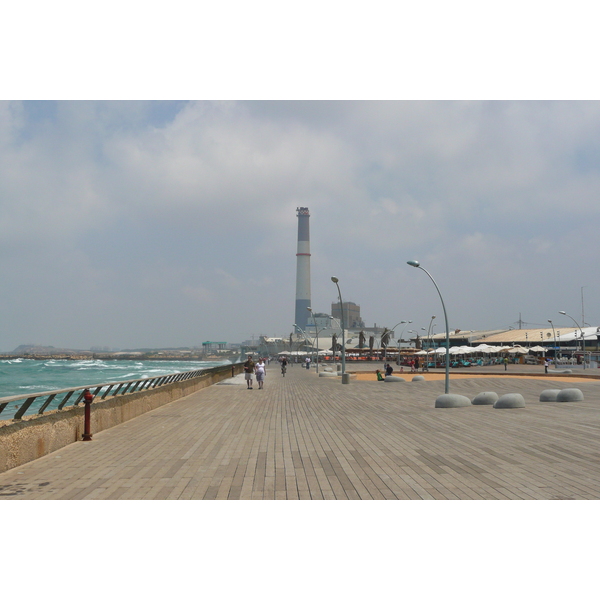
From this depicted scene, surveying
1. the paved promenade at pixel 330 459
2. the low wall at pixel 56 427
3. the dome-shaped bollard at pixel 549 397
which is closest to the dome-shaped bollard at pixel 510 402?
the paved promenade at pixel 330 459

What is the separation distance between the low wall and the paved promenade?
0.22 m

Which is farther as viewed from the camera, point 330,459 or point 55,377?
point 55,377

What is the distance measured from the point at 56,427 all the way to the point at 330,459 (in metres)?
5.07

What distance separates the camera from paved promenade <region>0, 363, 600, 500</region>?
292 inches

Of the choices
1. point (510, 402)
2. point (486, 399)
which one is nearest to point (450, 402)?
point (486, 399)

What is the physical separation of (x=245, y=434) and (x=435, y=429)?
445 centimetres

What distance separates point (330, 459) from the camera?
9664mm

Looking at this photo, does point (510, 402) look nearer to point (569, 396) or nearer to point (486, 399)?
point (486, 399)

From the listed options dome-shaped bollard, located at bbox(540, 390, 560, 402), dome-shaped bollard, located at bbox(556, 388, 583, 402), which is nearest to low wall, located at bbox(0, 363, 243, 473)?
dome-shaped bollard, located at bbox(540, 390, 560, 402)

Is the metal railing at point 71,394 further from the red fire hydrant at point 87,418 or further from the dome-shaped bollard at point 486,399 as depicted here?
the dome-shaped bollard at point 486,399

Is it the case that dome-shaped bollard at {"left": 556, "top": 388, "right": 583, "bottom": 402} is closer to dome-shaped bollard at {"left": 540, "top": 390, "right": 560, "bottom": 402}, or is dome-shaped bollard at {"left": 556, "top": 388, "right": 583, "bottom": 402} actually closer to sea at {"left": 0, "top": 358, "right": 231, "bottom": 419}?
dome-shaped bollard at {"left": 540, "top": 390, "right": 560, "bottom": 402}

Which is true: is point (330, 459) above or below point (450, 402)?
below

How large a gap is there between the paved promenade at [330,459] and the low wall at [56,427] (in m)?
0.22
